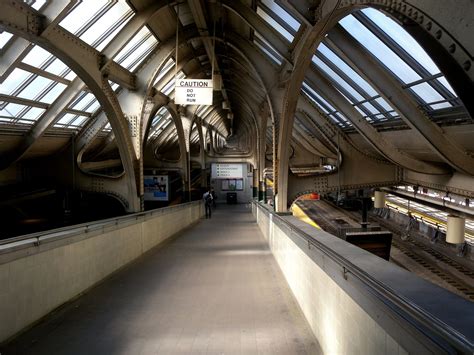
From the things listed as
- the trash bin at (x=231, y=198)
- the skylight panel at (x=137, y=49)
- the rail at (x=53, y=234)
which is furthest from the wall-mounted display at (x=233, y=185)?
the rail at (x=53, y=234)

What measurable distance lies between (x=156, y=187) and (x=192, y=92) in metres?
9.39

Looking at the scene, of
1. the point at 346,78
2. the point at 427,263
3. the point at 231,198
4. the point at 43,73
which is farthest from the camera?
the point at 231,198

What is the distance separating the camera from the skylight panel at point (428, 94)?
289 inches

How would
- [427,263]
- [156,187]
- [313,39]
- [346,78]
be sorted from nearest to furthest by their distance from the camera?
[313,39], [346,78], [427,263], [156,187]

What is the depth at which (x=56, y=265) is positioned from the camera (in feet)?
21.2

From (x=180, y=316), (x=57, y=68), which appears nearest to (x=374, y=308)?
(x=180, y=316)

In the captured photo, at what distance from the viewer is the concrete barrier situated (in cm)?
254

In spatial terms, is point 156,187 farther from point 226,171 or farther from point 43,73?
point 226,171

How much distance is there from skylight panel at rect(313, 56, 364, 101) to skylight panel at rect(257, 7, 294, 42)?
0.90 meters

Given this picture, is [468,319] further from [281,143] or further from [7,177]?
[7,177]

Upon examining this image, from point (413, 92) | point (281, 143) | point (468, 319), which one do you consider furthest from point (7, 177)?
point (468, 319)

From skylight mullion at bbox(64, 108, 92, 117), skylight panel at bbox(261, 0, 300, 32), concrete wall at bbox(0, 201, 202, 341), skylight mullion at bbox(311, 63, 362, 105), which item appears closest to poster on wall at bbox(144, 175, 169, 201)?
skylight mullion at bbox(64, 108, 92, 117)

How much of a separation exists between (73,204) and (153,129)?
6.61m

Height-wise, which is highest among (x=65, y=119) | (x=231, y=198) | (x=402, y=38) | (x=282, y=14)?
(x=282, y=14)
